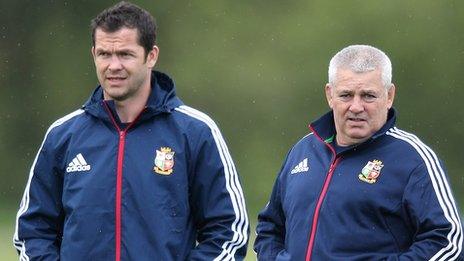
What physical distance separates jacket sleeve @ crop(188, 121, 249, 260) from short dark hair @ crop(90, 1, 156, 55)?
1.33 feet

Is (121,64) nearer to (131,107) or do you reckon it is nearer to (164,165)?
(131,107)

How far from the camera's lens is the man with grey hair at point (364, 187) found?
4938 millimetres

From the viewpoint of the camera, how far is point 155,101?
511 cm

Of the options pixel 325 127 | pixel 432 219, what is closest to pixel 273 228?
pixel 325 127

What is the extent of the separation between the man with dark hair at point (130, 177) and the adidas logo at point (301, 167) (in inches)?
11.5

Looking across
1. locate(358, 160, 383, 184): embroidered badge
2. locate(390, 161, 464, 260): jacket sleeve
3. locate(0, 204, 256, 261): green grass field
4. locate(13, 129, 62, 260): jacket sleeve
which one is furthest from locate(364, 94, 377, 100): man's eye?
locate(0, 204, 256, 261): green grass field

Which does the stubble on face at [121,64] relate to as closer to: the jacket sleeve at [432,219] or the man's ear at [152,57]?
the man's ear at [152,57]

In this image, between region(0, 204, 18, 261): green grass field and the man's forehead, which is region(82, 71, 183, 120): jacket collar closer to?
the man's forehead

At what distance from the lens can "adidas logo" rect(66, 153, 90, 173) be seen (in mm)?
5031

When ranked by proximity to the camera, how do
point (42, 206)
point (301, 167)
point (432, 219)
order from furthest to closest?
1. point (301, 167)
2. point (42, 206)
3. point (432, 219)

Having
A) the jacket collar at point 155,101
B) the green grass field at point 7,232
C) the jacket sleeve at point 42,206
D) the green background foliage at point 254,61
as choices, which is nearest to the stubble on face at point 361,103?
the jacket collar at point 155,101

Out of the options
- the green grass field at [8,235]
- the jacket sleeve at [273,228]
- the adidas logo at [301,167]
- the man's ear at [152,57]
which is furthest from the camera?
the green grass field at [8,235]

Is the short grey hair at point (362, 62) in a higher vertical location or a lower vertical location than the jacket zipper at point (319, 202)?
higher

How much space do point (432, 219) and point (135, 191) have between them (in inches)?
42.0
